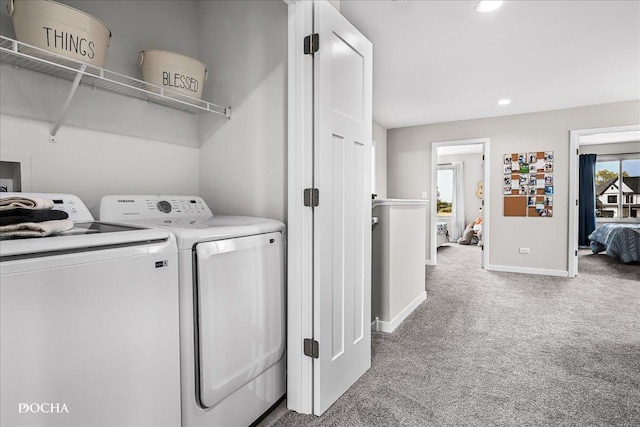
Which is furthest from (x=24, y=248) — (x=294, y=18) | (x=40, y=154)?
(x=294, y=18)

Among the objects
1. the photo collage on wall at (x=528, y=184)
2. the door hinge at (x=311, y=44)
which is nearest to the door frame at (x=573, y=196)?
the photo collage on wall at (x=528, y=184)

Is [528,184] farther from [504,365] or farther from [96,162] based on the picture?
[96,162]

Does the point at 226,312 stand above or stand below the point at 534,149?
below

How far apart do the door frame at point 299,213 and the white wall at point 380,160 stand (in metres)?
4.21

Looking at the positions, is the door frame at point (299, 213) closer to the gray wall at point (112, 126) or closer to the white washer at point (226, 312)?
the white washer at point (226, 312)

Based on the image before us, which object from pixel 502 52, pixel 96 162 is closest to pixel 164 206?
pixel 96 162

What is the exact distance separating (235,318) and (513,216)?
5.00 m

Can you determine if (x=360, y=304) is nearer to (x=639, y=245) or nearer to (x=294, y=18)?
(x=294, y=18)

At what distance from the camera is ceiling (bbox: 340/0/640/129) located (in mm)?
2383

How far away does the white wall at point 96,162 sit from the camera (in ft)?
4.92

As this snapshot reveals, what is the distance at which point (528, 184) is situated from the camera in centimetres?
505

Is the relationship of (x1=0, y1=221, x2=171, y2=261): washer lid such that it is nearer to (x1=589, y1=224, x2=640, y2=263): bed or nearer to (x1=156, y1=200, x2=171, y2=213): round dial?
(x1=156, y1=200, x2=171, y2=213): round dial

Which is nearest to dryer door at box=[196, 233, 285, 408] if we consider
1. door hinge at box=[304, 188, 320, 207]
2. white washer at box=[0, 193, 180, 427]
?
white washer at box=[0, 193, 180, 427]
